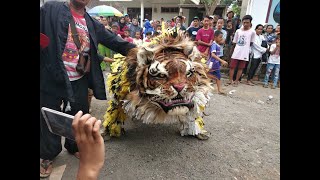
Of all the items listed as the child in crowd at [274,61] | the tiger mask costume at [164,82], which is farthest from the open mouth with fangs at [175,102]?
the child in crowd at [274,61]

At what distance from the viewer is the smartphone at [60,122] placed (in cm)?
103

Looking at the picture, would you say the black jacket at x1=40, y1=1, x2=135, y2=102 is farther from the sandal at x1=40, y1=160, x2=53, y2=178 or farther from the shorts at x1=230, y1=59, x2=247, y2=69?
the shorts at x1=230, y1=59, x2=247, y2=69

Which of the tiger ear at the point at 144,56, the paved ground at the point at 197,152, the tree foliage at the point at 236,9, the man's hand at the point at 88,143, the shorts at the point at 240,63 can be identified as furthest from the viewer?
the tree foliage at the point at 236,9

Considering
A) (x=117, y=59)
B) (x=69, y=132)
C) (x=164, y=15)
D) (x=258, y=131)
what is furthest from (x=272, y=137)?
(x=164, y=15)

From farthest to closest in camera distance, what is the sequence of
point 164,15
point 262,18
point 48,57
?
point 164,15 → point 262,18 → point 48,57

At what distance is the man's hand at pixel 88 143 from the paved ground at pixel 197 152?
1.60 m

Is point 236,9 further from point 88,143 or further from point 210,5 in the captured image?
point 88,143

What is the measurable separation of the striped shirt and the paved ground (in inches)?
39.7

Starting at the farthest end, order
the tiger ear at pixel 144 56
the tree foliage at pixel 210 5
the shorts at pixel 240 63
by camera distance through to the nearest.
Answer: the tree foliage at pixel 210 5 → the shorts at pixel 240 63 → the tiger ear at pixel 144 56

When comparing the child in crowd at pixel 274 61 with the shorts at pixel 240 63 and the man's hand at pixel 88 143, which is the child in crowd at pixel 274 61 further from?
the man's hand at pixel 88 143

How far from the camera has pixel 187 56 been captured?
99.7 inches
